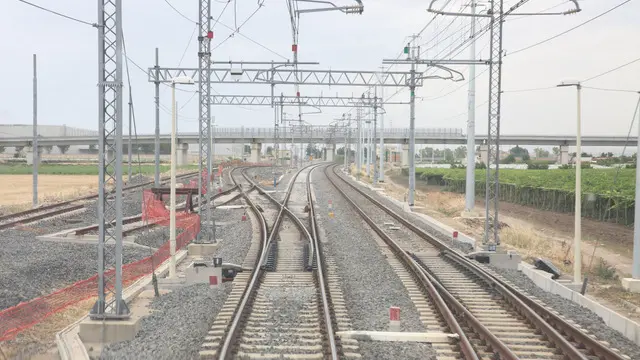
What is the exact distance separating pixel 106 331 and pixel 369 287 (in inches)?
209

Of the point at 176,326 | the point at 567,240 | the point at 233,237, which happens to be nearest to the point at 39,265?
the point at 233,237

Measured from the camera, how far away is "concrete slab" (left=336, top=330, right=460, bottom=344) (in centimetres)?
856

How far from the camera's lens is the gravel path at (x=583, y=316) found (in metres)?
8.80

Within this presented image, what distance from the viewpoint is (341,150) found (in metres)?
187

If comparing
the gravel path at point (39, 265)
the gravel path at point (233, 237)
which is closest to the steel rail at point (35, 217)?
the gravel path at point (39, 265)

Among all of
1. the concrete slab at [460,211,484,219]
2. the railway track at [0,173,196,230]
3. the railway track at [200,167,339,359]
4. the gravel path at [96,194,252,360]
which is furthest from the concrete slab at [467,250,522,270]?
the railway track at [0,173,196,230]

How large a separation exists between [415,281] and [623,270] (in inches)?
373

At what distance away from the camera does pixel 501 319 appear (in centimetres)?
995

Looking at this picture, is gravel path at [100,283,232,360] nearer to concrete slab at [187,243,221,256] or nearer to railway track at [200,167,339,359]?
railway track at [200,167,339,359]

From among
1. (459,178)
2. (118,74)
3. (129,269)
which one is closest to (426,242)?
(129,269)

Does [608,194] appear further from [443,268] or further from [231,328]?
[231,328]

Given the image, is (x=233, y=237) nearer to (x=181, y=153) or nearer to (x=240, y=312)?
(x=240, y=312)

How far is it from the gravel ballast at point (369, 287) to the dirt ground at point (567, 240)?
421 centimetres

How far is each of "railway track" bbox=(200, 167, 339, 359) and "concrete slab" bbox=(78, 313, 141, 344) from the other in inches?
50.9
